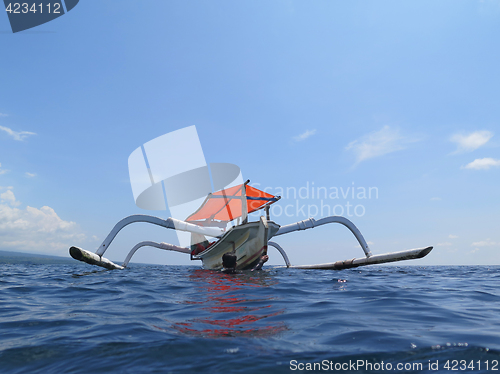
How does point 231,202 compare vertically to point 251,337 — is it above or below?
above

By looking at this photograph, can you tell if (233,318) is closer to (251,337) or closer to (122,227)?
(251,337)

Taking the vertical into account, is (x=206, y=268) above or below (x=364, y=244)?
below

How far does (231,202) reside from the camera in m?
21.5

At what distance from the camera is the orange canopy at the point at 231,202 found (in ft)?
60.7

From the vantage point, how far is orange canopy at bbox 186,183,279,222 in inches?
729

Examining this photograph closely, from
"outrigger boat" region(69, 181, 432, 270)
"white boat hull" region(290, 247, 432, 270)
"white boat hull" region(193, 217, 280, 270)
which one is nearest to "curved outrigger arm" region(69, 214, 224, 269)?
"outrigger boat" region(69, 181, 432, 270)

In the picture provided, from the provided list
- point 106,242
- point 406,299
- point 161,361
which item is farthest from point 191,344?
point 106,242

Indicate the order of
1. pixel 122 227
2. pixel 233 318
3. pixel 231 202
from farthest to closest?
pixel 231 202, pixel 122 227, pixel 233 318

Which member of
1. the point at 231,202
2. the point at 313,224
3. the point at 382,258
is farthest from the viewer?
the point at 231,202

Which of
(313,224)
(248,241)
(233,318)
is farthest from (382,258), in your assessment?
(233,318)

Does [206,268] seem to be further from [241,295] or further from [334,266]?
[241,295]

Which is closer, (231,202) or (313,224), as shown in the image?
(313,224)

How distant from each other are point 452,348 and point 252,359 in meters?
2.24

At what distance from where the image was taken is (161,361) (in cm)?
300
